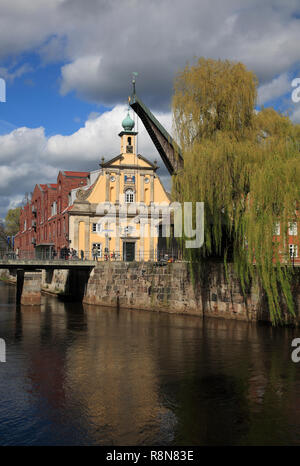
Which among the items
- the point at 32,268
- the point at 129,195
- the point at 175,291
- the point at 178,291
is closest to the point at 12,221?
the point at 129,195

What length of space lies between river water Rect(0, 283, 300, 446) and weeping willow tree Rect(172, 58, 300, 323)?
3679 millimetres

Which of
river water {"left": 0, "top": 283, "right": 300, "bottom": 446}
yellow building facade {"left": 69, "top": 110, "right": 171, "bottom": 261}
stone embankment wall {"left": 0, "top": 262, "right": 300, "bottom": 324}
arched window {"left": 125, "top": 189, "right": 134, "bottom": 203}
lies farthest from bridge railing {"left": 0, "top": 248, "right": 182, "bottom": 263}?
river water {"left": 0, "top": 283, "right": 300, "bottom": 446}

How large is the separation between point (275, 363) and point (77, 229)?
34.2 metres

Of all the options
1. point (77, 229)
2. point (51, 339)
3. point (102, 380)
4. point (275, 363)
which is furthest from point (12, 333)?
point (77, 229)

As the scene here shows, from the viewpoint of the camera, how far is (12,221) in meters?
118

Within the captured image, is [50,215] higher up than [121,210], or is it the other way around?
[50,215]

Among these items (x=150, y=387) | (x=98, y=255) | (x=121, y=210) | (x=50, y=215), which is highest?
(x=50, y=215)

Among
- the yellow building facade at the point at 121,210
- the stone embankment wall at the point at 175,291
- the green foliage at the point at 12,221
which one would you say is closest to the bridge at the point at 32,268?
the stone embankment wall at the point at 175,291

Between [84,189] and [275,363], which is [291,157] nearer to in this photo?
[275,363]

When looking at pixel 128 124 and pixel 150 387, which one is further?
pixel 128 124

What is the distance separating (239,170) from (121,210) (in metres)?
26.9

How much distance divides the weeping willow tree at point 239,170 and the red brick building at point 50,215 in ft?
74.7

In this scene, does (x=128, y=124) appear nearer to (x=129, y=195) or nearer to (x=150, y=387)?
(x=129, y=195)

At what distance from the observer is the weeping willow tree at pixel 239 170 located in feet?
70.9
